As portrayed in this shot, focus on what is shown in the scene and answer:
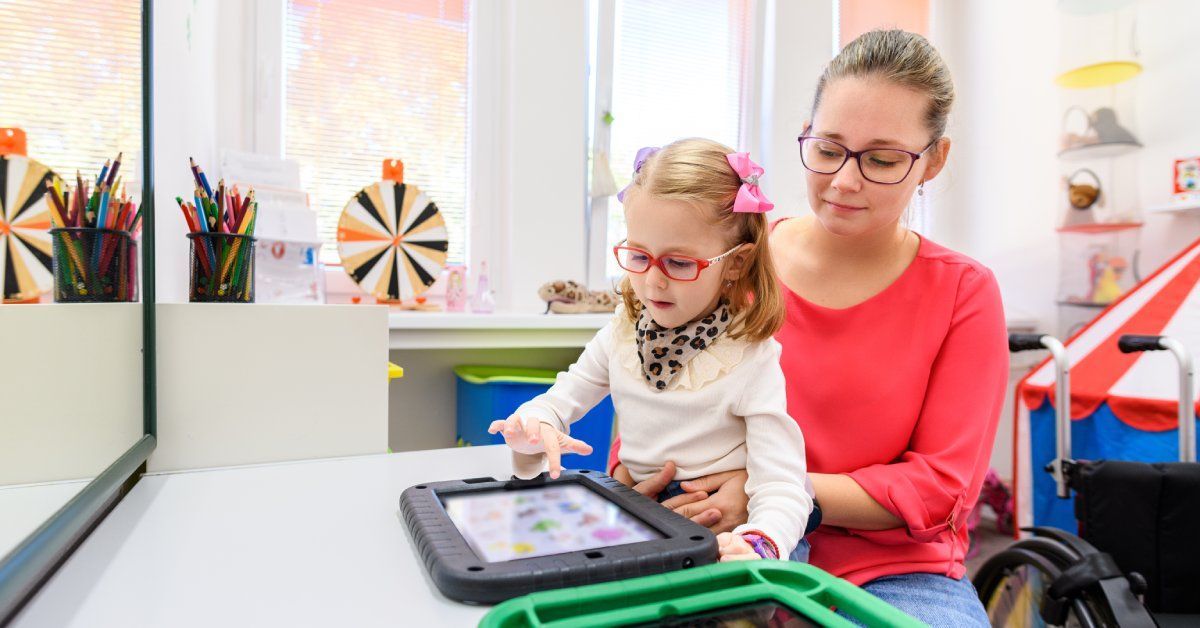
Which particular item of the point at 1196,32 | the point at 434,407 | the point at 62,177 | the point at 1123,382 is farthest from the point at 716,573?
the point at 1196,32

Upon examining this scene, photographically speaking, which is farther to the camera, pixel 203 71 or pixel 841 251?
pixel 203 71

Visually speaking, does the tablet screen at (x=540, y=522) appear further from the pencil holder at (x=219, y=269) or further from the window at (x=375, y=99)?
the window at (x=375, y=99)

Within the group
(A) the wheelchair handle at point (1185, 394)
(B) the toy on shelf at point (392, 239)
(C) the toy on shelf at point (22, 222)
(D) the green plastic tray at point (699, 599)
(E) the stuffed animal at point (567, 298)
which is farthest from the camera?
(E) the stuffed animal at point (567, 298)

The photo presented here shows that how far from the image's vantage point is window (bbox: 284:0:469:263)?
85.2 inches

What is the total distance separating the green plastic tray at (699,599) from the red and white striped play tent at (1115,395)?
1.47 m

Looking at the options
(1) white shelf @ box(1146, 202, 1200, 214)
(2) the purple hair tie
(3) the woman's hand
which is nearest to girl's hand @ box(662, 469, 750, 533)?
(3) the woman's hand

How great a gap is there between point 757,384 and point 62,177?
25.7 inches

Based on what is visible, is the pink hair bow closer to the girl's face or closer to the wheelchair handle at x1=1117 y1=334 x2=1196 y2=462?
the girl's face

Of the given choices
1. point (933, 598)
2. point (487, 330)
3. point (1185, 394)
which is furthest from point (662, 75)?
point (933, 598)

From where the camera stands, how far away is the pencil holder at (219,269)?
879 millimetres

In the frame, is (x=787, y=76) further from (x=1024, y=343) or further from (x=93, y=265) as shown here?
(x=93, y=265)

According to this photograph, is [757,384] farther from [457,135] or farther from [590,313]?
[457,135]

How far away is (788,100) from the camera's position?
2746 millimetres

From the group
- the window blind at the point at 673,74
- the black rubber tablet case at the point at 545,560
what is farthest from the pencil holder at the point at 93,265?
the window blind at the point at 673,74
